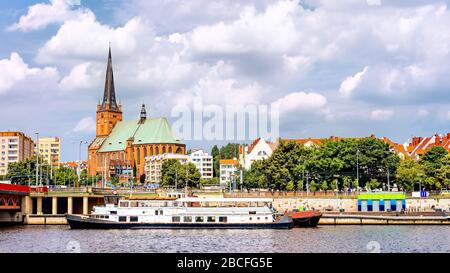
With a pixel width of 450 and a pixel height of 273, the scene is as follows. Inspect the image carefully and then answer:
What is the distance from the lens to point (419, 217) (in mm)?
93562

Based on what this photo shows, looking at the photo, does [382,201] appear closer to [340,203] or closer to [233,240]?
[340,203]

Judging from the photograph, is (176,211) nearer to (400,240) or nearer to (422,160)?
(400,240)

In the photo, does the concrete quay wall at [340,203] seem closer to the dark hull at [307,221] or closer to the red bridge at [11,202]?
the dark hull at [307,221]

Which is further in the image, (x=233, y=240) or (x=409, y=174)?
(x=409, y=174)

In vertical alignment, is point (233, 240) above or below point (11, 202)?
below

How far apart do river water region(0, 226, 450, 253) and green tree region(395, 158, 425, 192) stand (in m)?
45.3

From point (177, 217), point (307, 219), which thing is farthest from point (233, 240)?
point (307, 219)

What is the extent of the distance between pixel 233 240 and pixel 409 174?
6854cm

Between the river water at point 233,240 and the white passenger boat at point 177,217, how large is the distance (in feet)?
9.07

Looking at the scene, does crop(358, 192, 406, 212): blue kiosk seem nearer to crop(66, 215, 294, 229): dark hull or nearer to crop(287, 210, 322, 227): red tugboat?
crop(287, 210, 322, 227): red tugboat

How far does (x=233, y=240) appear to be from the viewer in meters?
67.5

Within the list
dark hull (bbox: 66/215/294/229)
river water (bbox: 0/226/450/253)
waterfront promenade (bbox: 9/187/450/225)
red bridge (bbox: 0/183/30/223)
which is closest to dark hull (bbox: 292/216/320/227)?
dark hull (bbox: 66/215/294/229)
